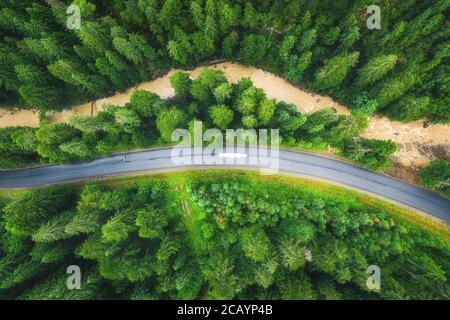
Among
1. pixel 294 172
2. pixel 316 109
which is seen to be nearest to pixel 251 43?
pixel 316 109

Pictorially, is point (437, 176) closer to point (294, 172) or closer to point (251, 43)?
point (294, 172)

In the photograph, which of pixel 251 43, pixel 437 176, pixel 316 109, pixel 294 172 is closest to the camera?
pixel 251 43

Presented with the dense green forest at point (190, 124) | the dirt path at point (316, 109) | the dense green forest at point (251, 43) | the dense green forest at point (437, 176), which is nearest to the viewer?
the dense green forest at point (190, 124)

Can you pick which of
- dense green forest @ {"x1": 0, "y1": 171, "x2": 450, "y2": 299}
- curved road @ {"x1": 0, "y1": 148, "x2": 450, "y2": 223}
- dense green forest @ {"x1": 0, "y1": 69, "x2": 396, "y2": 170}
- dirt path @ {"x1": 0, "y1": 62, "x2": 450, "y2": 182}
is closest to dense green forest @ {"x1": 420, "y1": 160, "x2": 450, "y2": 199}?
curved road @ {"x1": 0, "y1": 148, "x2": 450, "y2": 223}

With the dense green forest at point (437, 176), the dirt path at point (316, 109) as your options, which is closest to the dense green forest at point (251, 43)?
the dirt path at point (316, 109)

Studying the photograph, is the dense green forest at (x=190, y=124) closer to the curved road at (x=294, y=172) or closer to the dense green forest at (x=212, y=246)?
the curved road at (x=294, y=172)

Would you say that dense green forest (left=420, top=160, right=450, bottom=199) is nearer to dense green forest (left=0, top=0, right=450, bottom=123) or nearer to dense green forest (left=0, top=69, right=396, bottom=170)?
dense green forest (left=0, top=0, right=450, bottom=123)
